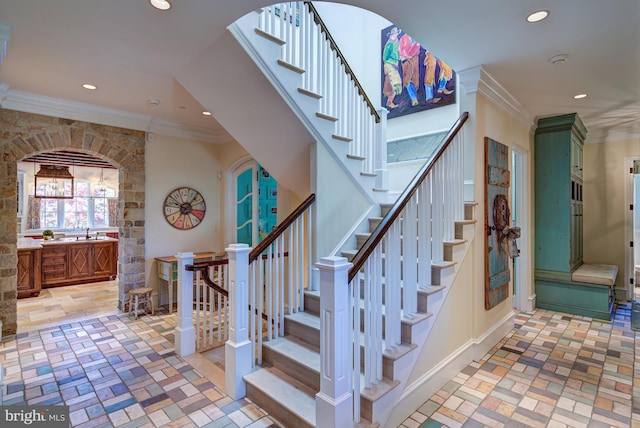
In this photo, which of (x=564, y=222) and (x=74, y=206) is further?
(x=74, y=206)

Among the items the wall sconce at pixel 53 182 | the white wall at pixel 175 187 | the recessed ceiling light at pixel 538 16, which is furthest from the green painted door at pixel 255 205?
the wall sconce at pixel 53 182

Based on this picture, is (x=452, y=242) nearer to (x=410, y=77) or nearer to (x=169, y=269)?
(x=410, y=77)

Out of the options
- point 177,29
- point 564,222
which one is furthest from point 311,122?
point 564,222

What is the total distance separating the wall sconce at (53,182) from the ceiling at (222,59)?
4357 mm

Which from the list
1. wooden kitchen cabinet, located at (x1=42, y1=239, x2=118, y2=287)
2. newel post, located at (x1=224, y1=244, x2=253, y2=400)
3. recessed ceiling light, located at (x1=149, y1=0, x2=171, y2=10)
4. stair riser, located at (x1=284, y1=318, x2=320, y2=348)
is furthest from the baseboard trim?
wooden kitchen cabinet, located at (x1=42, y1=239, x2=118, y2=287)

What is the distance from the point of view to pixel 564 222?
4250 mm

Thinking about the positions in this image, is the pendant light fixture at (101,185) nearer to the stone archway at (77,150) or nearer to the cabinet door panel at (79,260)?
the cabinet door panel at (79,260)

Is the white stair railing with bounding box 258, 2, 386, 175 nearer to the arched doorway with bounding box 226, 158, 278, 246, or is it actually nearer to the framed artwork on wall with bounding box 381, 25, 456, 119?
the framed artwork on wall with bounding box 381, 25, 456, 119

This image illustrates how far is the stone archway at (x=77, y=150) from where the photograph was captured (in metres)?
3.62

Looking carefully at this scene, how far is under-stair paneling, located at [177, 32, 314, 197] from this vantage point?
2.52m

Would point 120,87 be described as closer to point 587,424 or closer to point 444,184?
point 444,184

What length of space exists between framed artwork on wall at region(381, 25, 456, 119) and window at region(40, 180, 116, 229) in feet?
26.2

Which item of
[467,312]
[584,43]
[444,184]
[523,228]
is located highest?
[584,43]

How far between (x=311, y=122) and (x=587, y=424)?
121 inches
